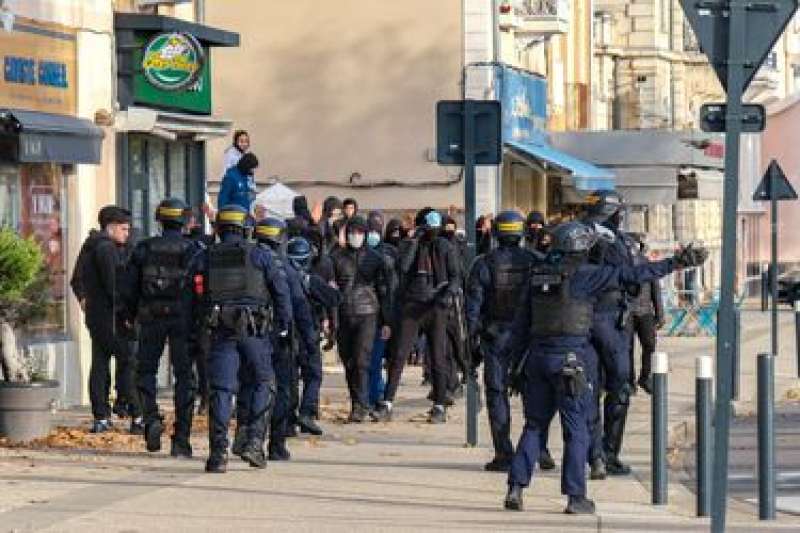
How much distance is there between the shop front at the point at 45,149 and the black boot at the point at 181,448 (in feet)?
11.3

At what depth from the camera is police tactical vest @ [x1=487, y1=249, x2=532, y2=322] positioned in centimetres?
1711

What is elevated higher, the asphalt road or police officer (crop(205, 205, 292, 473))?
police officer (crop(205, 205, 292, 473))

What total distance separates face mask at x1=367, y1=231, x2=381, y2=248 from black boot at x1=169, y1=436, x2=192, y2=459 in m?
5.33

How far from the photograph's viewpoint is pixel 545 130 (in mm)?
43656

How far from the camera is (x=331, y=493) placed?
1581 cm

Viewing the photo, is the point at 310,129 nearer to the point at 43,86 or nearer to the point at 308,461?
the point at 43,86

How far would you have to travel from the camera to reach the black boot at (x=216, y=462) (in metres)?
16.9

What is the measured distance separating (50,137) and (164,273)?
397 cm

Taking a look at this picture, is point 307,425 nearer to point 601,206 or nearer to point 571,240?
point 601,206

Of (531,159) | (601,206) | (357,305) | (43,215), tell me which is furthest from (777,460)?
(531,159)

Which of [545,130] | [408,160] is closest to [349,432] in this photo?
[408,160]

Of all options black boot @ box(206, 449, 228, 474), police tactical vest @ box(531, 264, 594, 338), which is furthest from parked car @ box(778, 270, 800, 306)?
police tactical vest @ box(531, 264, 594, 338)

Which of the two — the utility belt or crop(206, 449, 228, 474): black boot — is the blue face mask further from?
crop(206, 449, 228, 474): black boot

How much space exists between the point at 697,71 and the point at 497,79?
2428 centimetres
